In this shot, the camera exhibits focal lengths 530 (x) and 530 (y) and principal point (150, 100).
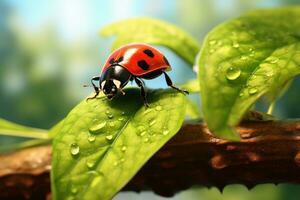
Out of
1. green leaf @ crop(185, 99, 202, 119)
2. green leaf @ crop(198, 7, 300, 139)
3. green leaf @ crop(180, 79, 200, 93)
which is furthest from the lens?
green leaf @ crop(185, 99, 202, 119)

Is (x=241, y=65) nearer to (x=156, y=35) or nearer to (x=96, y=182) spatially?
(x=96, y=182)

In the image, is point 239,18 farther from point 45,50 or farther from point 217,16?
point 45,50

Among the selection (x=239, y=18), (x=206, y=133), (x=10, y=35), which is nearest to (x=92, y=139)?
(x=206, y=133)

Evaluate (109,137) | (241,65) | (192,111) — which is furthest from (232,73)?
(192,111)

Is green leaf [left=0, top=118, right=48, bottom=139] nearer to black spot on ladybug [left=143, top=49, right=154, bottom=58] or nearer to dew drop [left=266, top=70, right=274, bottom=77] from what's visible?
black spot on ladybug [left=143, top=49, right=154, bottom=58]

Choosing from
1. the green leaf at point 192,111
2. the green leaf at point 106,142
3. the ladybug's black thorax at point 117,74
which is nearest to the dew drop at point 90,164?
the green leaf at point 106,142

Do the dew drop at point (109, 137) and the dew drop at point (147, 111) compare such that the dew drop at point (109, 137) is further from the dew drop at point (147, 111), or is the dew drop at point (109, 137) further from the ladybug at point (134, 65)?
the ladybug at point (134, 65)

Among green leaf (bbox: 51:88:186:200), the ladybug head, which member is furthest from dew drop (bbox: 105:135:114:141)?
the ladybug head
